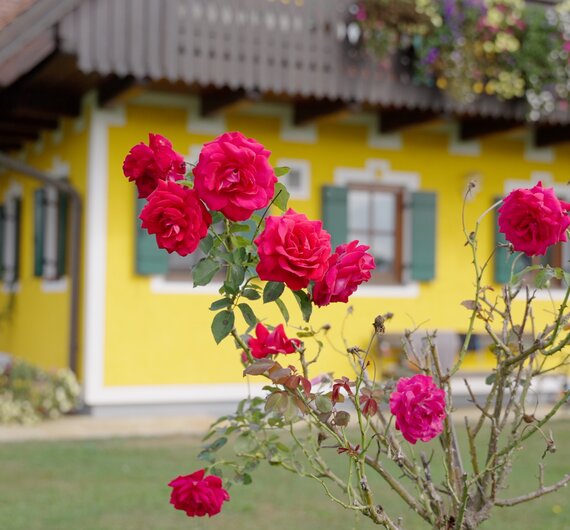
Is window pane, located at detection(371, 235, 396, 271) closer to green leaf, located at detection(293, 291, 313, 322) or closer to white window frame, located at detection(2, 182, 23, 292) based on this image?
white window frame, located at detection(2, 182, 23, 292)

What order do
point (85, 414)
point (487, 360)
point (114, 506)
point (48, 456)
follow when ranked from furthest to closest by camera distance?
point (487, 360) → point (85, 414) → point (48, 456) → point (114, 506)

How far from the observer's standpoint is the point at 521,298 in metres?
11.7

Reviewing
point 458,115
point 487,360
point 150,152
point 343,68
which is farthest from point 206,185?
point 487,360

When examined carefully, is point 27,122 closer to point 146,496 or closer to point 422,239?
point 422,239

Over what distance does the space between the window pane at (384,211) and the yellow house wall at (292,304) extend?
0.33 m

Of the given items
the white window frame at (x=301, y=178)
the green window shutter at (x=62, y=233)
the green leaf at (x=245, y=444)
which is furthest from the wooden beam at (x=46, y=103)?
the green leaf at (x=245, y=444)

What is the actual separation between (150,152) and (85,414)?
7709mm

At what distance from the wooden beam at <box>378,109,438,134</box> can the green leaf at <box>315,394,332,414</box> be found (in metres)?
8.41

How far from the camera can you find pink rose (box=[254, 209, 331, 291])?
214 centimetres

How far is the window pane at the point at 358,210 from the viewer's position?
432 inches

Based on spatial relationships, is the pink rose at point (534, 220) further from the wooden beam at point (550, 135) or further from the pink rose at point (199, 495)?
the wooden beam at point (550, 135)

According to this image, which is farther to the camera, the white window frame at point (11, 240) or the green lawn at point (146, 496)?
the white window frame at point (11, 240)

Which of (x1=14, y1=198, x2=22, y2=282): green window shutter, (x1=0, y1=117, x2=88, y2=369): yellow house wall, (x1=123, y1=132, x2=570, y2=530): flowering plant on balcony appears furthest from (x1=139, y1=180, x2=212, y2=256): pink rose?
(x1=14, y1=198, x2=22, y2=282): green window shutter

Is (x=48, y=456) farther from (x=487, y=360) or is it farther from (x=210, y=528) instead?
(x=487, y=360)
